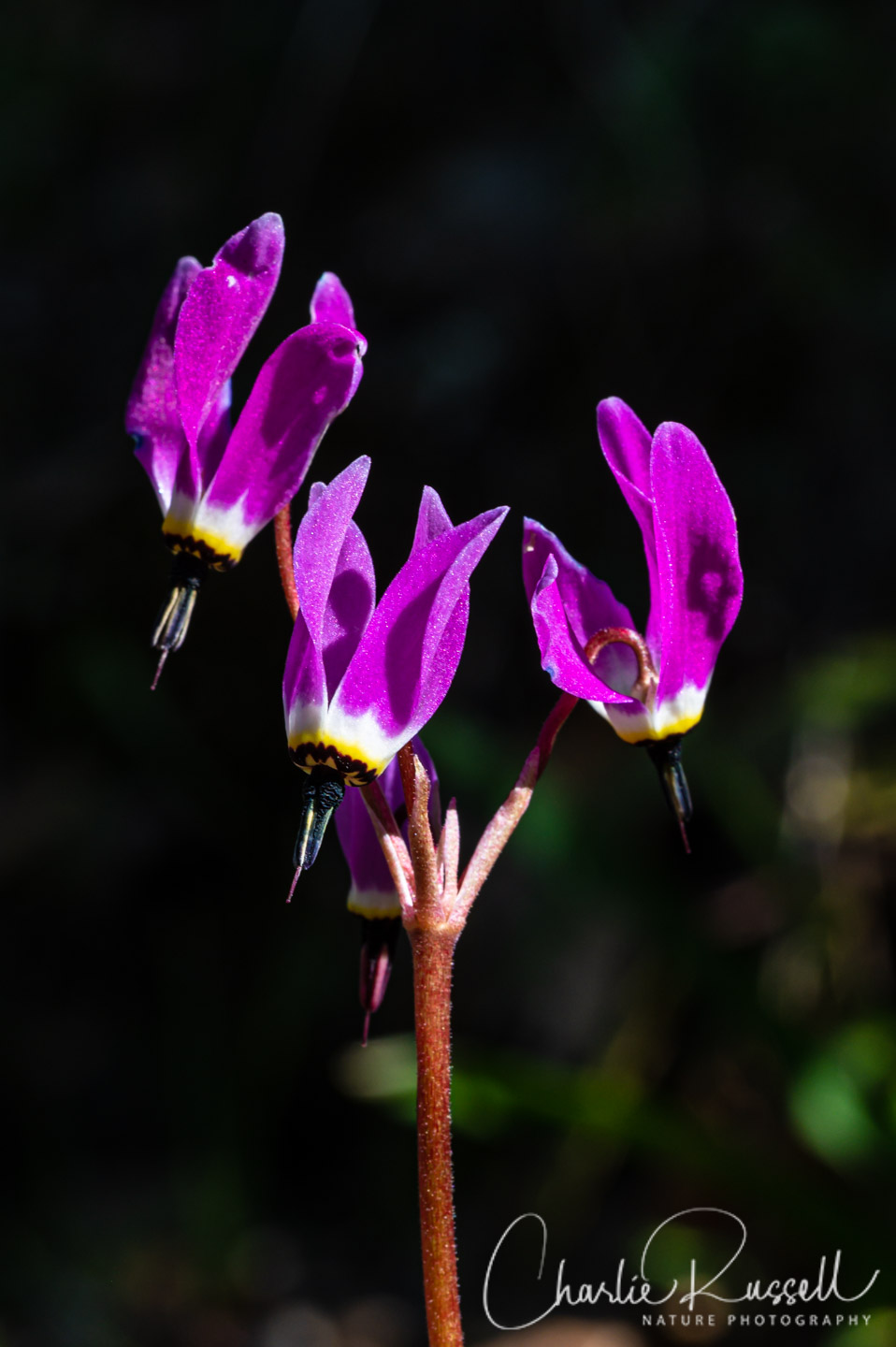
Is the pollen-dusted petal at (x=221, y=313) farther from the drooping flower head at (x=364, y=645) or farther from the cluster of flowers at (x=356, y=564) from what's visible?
the drooping flower head at (x=364, y=645)

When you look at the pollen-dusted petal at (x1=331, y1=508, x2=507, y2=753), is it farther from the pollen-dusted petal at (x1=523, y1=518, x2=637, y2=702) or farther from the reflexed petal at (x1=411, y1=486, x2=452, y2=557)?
the pollen-dusted petal at (x1=523, y1=518, x2=637, y2=702)

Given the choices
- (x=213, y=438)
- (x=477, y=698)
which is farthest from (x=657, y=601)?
(x=477, y=698)

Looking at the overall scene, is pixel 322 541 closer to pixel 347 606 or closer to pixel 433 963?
pixel 347 606

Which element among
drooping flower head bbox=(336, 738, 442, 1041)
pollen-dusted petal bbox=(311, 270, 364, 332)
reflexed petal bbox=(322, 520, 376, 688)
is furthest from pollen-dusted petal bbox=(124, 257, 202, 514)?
drooping flower head bbox=(336, 738, 442, 1041)

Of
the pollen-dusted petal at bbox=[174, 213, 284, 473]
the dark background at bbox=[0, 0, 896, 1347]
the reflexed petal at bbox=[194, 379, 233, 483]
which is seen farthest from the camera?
the dark background at bbox=[0, 0, 896, 1347]

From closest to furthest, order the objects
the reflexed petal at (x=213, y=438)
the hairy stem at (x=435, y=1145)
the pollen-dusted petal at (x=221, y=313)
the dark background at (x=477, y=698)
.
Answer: the hairy stem at (x=435, y=1145)
the pollen-dusted petal at (x=221, y=313)
the reflexed petal at (x=213, y=438)
the dark background at (x=477, y=698)

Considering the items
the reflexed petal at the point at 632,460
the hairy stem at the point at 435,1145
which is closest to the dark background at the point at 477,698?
the reflexed petal at the point at 632,460
